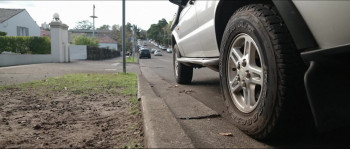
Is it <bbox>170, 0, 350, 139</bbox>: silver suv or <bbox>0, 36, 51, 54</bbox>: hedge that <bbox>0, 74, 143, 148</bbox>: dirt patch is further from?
<bbox>0, 36, 51, 54</bbox>: hedge

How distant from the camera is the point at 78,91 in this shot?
18.2 feet

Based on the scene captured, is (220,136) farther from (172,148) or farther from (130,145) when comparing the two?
(130,145)

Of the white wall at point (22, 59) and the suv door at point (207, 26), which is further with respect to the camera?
the white wall at point (22, 59)

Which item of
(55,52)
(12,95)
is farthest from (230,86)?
(55,52)

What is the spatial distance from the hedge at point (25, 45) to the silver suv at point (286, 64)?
59.4ft

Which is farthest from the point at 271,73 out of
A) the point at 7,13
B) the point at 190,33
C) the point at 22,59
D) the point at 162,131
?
the point at 7,13

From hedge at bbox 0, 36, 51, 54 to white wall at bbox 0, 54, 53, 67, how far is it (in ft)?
2.56

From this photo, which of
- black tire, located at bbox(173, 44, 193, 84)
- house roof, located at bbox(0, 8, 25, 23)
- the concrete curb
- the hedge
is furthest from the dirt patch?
house roof, located at bbox(0, 8, 25, 23)

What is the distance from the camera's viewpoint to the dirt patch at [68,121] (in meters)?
2.47

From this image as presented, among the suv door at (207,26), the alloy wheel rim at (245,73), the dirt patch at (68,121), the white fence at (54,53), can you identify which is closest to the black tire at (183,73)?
the dirt patch at (68,121)

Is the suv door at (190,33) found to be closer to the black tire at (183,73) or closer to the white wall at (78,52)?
the black tire at (183,73)

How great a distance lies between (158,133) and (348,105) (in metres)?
1.30

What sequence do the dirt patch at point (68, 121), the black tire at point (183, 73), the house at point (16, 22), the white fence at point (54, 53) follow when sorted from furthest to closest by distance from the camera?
the house at point (16, 22), the white fence at point (54, 53), the black tire at point (183, 73), the dirt patch at point (68, 121)

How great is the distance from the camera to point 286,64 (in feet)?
5.88
